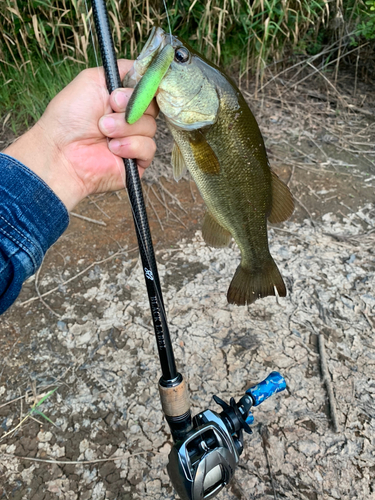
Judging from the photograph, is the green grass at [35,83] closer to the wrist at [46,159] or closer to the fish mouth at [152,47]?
the wrist at [46,159]

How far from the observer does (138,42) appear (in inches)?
133

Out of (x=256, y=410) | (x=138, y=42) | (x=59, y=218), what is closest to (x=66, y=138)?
(x=59, y=218)

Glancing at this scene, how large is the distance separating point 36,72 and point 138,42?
37.2 inches

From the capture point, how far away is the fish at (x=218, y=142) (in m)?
1.16

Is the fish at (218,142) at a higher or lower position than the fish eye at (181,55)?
lower

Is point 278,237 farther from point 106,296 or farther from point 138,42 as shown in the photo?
point 138,42

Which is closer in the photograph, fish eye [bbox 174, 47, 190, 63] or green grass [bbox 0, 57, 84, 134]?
fish eye [bbox 174, 47, 190, 63]

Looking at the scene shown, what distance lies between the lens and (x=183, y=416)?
4.23 feet

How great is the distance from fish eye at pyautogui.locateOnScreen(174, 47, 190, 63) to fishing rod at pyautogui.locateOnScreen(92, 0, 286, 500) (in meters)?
0.19

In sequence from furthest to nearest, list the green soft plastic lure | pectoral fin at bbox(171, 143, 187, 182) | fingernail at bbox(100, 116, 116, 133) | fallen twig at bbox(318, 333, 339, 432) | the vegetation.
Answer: the vegetation, fallen twig at bbox(318, 333, 339, 432), pectoral fin at bbox(171, 143, 187, 182), fingernail at bbox(100, 116, 116, 133), the green soft plastic lure

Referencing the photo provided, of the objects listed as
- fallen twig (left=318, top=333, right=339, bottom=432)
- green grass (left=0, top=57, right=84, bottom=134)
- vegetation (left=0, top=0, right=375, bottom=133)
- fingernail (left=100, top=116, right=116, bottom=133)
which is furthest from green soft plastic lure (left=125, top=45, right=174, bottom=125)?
green grass (left=0, top=57, right=84, bottom=134)

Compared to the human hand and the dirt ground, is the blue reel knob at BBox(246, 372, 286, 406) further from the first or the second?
the human hand

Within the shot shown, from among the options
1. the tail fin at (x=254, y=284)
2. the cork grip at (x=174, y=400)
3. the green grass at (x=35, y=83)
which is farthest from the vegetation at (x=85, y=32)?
the cork grip at (x=174, y=400)

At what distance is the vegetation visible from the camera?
299 centimetres
